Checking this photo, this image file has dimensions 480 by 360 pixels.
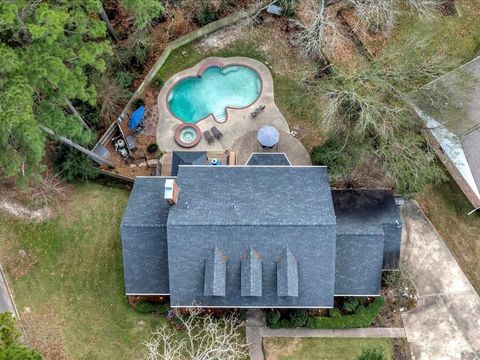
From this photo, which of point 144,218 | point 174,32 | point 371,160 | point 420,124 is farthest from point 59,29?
point 420,124

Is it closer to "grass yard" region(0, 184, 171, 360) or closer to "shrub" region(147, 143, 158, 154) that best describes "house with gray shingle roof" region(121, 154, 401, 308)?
"grass yard" region(0, 184, 171, 360)

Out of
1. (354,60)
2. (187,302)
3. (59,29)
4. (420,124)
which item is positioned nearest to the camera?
(59,29)

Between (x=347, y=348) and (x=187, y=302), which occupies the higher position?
(x=187, y=302)

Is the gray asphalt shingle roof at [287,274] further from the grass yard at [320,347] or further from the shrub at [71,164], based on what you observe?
the shrub at [71,164]

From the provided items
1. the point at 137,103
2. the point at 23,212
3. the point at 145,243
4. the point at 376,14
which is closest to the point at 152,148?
the point at 137,103

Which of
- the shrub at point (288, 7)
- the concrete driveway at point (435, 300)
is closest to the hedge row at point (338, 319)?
the concrete driveway at point (435, 300)

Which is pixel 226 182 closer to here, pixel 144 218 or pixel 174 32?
pixel 144 218

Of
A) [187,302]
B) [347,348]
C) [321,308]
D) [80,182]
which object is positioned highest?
[80,182]
